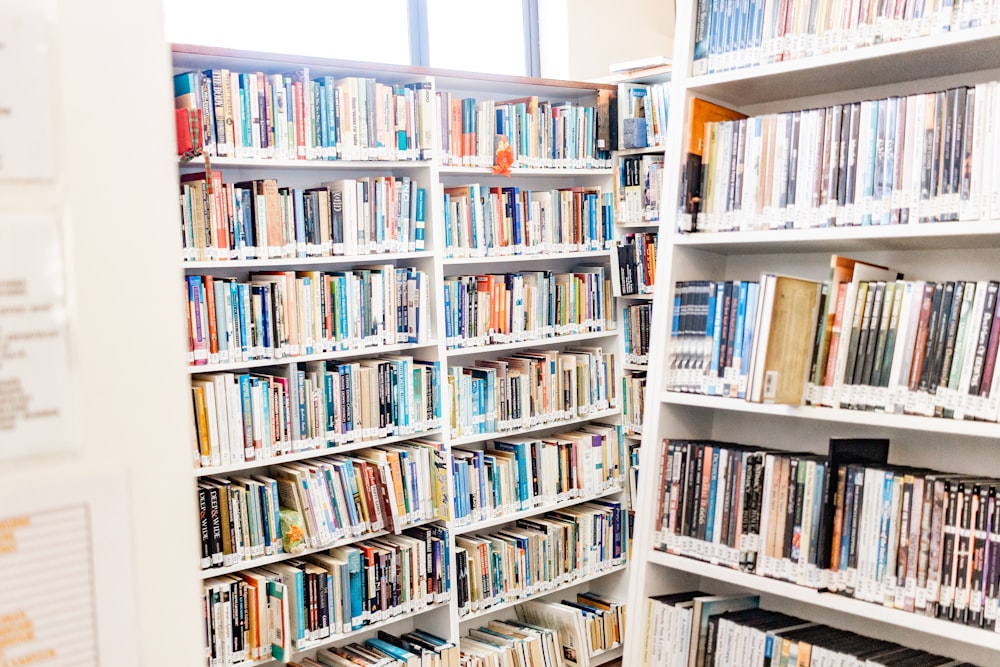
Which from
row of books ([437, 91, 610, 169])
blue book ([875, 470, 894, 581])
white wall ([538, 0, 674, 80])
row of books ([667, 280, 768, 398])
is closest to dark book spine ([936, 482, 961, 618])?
blue book ([875, 470, 894, 581])

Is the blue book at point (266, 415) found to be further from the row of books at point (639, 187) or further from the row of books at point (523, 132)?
the row of books at point (639, 187)

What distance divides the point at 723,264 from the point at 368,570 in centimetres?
157

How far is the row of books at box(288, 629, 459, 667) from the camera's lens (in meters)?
3.21

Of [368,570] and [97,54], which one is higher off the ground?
[97,54]

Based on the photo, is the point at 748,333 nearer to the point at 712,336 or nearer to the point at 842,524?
the point at 712,336

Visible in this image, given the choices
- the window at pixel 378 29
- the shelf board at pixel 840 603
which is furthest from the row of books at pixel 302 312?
the shelf board at pixel 840 603

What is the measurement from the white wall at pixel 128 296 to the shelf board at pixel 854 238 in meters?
1.65

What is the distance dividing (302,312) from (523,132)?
125 cm

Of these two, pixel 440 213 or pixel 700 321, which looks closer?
pixel 700 321

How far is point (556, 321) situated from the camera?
3.84 metres

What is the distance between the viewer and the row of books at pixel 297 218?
2770mm

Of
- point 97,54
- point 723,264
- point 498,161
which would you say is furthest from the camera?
point 498,161

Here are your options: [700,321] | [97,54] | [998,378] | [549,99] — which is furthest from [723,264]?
[97,54]

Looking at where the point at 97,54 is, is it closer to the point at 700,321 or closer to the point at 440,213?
the point at 700,321
